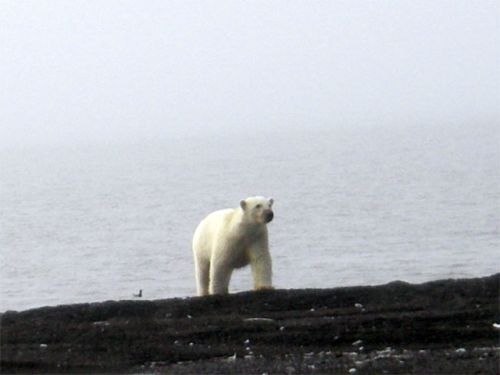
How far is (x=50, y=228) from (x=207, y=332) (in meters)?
33.5

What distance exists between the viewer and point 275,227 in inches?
1601

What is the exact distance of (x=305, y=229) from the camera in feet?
128

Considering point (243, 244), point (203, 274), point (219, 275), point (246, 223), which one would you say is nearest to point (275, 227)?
point (203, 274)

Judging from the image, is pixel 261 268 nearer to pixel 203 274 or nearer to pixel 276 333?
pixel 203 274

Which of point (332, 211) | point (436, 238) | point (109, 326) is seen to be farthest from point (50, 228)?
point (109, 326)

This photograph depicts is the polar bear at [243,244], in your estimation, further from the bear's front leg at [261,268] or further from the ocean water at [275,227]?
the ocean water at [275,227]

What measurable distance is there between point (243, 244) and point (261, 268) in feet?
0.99

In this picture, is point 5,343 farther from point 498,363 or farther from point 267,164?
point 267,164

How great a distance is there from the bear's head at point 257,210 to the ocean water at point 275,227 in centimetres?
1063

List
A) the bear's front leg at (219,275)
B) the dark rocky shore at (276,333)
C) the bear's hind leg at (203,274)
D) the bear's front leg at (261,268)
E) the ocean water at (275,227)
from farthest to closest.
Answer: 1. the ocean water at (275,227)
2. the bear's hind leg at (203,274)
3. the bear's front leg at (219,275)
4. the bear's front leg at (261,268)
5. the dark rocky shore at (276,333)

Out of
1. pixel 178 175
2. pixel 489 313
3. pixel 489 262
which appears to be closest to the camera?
pixel 489 313

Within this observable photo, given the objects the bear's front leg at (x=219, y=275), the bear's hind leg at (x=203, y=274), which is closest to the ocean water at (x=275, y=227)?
the bear's hind leg at (x=203, y=274)

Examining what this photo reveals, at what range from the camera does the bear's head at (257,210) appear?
13.8 meters

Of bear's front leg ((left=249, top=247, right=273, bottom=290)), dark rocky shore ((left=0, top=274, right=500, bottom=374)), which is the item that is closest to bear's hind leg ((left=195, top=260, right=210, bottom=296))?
bear's front leg ((left=249, top=247, right=273, bottom=290))
